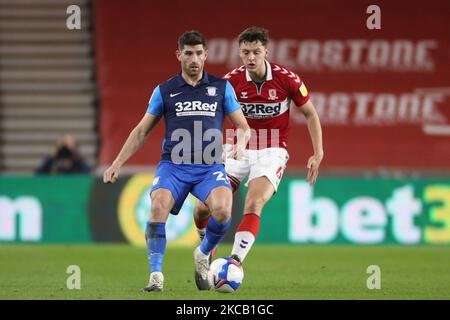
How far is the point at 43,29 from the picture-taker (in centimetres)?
1864

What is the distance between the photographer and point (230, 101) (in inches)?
338

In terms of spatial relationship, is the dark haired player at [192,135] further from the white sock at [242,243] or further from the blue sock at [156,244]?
the white sock at [242,243]

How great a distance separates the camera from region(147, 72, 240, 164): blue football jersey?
845cm

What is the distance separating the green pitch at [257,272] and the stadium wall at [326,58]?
332 cm

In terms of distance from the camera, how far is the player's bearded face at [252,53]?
348 inches

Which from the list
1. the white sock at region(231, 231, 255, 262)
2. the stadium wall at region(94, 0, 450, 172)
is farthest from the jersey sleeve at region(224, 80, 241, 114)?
the stadium wall at region(94, 0, 450, 172)

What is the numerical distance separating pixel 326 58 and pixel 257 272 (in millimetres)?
7189

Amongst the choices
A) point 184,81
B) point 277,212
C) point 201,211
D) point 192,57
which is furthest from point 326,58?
point 192,57

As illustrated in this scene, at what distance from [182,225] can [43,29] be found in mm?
5781

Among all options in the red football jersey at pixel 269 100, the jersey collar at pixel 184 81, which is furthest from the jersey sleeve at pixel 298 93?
the jersey collar at pixel 184 81

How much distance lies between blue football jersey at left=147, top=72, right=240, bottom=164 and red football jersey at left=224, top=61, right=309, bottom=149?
690mm

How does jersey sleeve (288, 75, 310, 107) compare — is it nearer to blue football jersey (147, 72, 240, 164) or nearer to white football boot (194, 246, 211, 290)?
blue football jersey (147, 72, 240, 164)

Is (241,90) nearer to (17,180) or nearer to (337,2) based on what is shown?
(17,180)
